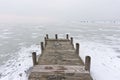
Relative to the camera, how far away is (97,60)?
12.9m

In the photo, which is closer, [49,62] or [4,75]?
[49,62]

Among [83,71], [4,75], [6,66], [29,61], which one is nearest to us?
[83,71]

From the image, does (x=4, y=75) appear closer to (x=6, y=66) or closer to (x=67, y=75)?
(x=6, y=66)

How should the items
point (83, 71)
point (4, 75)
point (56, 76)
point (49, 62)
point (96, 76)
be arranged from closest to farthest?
point (56, 76) → point (83, 71) → point (49, 62) → point (96, 76) → point (4, 75)

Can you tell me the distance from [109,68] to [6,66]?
10243 millimetres

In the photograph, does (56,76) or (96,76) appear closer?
(56,76)

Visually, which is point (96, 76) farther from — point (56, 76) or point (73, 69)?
point (56, 76)

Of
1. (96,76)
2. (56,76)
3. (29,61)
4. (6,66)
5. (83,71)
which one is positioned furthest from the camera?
(29,61)

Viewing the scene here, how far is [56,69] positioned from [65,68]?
0.47m

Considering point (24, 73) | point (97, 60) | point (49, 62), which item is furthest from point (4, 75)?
point (97, 60)

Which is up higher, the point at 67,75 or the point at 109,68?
the point at 67,75

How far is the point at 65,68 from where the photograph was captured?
5875mm

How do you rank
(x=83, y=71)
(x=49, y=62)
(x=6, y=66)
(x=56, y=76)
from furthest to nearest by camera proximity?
1. (x=6, y=66)
2. (x=49, y=62)
3. (x=83, y=71)
4. (x=56, y=76)

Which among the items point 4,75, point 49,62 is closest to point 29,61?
point 4,75
